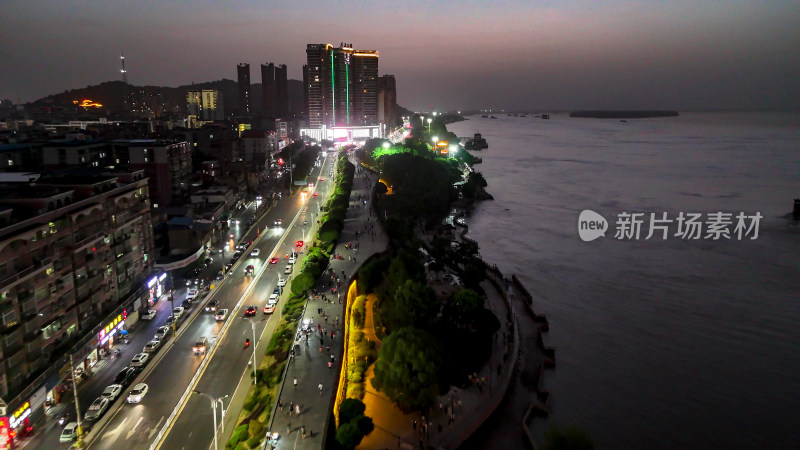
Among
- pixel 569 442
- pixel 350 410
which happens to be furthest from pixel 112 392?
pixel 569 442

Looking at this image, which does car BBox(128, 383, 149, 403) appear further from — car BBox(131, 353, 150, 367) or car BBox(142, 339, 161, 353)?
car BBox(142, 339, 161, 353)

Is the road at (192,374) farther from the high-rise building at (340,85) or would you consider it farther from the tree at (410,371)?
the high-rise building at (340,85)

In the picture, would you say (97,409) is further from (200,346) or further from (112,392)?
(200,346)

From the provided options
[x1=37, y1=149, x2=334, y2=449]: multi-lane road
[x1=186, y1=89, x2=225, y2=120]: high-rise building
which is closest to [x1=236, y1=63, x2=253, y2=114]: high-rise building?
[x1=186, y1=89, x2=225, y2=120]: high-rise building

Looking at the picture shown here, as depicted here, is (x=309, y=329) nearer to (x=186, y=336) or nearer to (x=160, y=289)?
(x=186, y=336)

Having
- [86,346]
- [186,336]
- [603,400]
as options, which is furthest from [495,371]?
[86,346]

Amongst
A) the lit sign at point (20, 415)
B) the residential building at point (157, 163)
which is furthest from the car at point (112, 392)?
the residential building at point (157, 163)

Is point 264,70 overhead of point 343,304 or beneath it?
overhead

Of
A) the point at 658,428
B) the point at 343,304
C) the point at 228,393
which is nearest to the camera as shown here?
the point at 228,393
